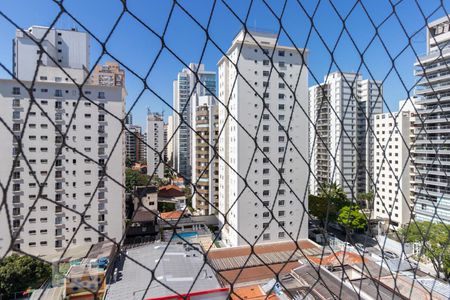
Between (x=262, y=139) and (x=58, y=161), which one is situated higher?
(x=262, y=139)

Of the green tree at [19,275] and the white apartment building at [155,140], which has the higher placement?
the white apartment building at [155,140]

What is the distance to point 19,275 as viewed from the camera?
3.04 metres

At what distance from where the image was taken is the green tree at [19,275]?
2.96 metres

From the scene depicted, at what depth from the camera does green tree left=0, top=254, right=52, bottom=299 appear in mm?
2963

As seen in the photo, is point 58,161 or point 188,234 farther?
point 188,234

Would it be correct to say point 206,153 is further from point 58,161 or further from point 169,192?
point 58,161

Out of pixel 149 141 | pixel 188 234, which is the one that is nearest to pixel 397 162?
pixel 188 234

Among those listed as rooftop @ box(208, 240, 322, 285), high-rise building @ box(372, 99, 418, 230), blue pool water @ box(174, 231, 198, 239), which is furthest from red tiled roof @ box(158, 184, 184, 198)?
high-rise building @ box(372, 99, 418, 230)

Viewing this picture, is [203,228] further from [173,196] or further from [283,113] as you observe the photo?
[283,113]

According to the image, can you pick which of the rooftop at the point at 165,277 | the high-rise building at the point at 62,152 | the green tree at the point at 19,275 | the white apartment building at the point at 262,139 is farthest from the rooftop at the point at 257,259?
the green tree at the point at 19,275

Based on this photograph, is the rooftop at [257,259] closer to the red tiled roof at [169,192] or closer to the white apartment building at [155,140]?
the white apartment building at [155,140]

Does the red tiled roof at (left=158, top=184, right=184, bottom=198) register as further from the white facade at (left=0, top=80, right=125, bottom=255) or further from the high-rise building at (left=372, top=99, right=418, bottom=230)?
the high-rise building at (left=372, top=99, right=418, bottom=230)

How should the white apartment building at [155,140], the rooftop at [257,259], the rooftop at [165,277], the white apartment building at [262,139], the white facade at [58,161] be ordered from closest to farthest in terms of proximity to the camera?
the white apartment building at [155,140]
the rooftop at [165,277]
the rooftop at [257,259]
the white facade at [58,161]
the white apartment building at [262,139]

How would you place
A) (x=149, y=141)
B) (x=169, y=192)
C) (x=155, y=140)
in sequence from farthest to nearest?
(x=169, y=192), (x=155, y=140), (x=149, y=141)
